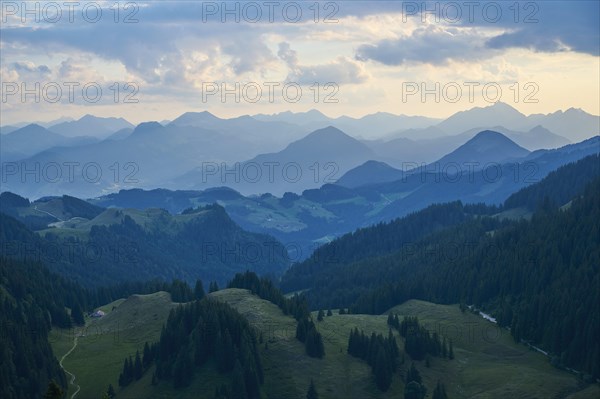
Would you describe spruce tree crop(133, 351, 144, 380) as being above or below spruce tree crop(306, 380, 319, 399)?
above

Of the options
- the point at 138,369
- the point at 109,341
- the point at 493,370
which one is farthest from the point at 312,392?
the point at 109,341

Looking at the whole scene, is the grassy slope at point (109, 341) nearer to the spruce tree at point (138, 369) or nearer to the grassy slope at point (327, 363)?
the grassy slope at point (327, 363)

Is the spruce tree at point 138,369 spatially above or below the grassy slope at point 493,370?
above

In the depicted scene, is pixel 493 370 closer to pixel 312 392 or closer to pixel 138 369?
pixel 312 392

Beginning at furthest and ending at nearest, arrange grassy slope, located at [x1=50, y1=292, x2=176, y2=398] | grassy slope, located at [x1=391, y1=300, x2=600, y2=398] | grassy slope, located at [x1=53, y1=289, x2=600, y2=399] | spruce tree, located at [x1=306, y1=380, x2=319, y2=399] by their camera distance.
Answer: grassy slope, located at [x1=50, y1=292, x2=176, y2=398] < grassy slope, located at [x1=53, y1=289, x2=600, y2=399] < grassy slope, located at [x1=391, y1=300, x2=600, y2=398] < spruce tree, located at [x1=306, y1=380, x2=319, y2=399]

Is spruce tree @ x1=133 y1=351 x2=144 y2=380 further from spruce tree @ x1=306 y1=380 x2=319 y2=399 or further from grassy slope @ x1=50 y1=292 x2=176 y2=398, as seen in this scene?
Result: spruce tree @ x1=306 y1=380 x2=319 y2=399

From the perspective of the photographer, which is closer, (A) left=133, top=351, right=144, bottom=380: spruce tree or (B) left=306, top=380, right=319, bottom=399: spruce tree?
(B) left=306, top=380, right=319, bottom=399: spruce tree

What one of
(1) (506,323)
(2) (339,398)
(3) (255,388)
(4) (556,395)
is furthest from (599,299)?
(3) (255,388)

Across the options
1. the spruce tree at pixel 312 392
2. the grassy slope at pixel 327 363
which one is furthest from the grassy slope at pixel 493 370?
the spruce tree at pixel 312 392

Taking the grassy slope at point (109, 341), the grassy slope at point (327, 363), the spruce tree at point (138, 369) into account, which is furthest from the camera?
the grassy slope at point (109, 341)

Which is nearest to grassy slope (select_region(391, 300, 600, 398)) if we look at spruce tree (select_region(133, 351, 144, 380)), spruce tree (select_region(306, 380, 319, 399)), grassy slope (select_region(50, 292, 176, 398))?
spruce tree (select_region(306, 380, 319, 399))
